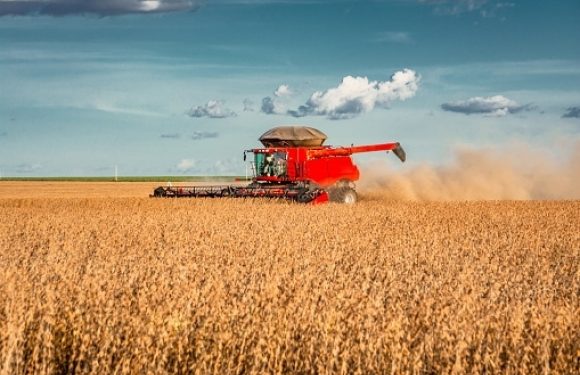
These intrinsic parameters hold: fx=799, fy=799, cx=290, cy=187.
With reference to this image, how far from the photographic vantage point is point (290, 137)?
1008 inches

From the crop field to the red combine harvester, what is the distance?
34.4 ft

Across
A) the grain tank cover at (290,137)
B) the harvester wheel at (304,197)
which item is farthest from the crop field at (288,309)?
the grain tank cover at (290,137)

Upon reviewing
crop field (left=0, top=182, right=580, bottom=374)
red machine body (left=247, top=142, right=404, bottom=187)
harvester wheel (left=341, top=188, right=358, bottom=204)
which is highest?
red machine body (left=247, top=142, right=404, bottom=187)

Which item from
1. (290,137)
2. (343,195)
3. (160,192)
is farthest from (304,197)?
(160,192)

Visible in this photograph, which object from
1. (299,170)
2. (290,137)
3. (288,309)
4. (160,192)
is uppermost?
(290,137)

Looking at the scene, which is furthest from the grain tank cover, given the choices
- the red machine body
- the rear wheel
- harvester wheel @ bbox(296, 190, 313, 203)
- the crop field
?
the crop field

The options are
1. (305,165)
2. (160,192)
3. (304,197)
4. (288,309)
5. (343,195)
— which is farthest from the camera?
(343,195)

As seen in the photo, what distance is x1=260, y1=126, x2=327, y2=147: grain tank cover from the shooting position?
1008 inches

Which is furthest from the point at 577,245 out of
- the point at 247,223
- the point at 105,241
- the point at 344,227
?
the point at 105,241

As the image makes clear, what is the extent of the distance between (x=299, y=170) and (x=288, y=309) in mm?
18473

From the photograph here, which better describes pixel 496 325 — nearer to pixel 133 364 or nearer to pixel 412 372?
pixel 412 372

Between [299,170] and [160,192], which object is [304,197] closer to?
[299,170]

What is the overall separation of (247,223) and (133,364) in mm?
10666

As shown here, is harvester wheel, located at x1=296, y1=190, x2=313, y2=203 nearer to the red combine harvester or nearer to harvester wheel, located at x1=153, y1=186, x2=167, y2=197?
the red combine harvester
